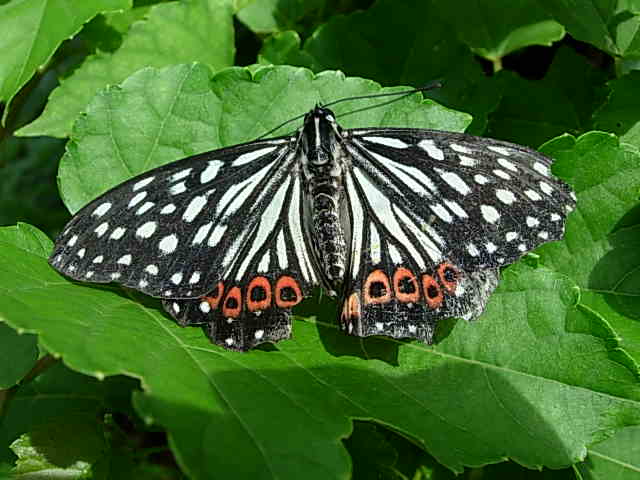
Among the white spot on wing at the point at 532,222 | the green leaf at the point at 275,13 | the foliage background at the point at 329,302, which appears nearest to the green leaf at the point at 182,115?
the foliage background at the point at 329,302

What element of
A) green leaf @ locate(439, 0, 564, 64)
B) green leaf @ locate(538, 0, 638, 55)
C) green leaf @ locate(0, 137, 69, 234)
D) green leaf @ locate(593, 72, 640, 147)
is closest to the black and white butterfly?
green leaf @ locate(593, 72, 640, 147)

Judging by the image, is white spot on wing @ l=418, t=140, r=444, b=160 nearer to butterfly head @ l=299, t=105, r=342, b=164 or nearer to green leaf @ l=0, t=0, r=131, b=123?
butterfly head @ l=299, t=105, r=342, b=164

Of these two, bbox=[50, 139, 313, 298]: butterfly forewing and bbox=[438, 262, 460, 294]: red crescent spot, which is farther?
bbox=[50, 139, 313, 298]: butterfly forewing

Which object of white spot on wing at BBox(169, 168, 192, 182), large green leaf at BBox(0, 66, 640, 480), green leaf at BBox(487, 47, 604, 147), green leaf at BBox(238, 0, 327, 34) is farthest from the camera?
green leaf at BBox(238, 0, 327, 34)

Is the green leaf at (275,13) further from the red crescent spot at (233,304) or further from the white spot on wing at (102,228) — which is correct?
the red crescent spot at (233,304)

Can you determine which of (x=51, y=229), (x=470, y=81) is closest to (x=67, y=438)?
(x=470, y=81)

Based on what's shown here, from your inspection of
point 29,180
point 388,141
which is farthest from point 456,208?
point 29,180

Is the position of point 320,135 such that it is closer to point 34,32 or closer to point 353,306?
point 353,306
